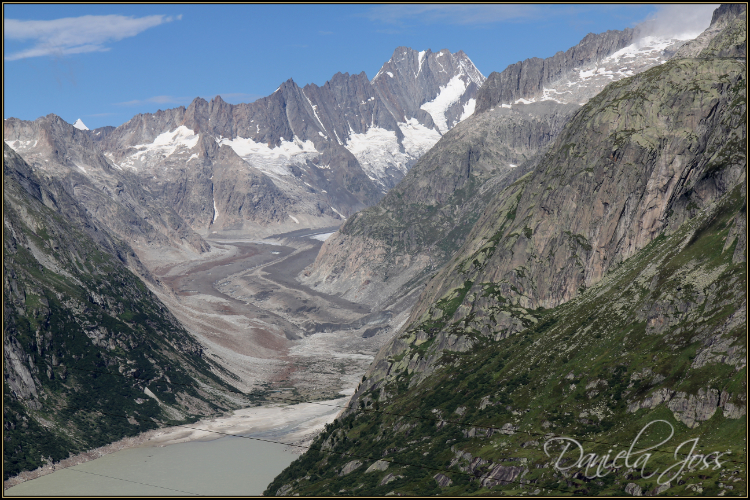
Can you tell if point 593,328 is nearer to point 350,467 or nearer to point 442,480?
point 442,480

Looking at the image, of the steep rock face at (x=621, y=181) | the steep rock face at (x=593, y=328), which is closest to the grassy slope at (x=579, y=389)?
the steep rock face at (x=593, y=328)

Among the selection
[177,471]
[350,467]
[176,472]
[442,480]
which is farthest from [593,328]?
[177,471]

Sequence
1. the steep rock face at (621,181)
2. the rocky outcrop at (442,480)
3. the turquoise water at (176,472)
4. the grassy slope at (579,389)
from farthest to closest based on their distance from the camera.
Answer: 1. the turquoise water at (176,472)
2. the steep rock face at (621,181)
3. the rocky outcrop at (442,480)
4. the grassy slope at (579,389)

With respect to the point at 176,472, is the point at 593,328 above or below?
above

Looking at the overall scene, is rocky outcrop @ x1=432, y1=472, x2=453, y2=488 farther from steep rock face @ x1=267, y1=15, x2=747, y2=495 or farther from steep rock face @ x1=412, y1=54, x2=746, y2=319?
steep rock face @ x1=412, y1=54, x2=746, y2=319

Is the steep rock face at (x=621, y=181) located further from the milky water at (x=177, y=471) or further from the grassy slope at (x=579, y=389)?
the milky water at (x=177, y=471)

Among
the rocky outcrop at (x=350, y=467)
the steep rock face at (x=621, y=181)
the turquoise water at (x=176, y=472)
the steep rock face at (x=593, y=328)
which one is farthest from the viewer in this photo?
the turquoise water at (x=176, y=472)

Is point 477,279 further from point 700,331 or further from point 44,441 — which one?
point 44,441

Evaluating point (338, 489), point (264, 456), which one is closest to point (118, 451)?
point (264, 456)

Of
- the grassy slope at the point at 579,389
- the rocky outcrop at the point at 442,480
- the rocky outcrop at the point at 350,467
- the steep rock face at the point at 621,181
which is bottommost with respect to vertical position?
the rocky outcrop at the point at 442,480

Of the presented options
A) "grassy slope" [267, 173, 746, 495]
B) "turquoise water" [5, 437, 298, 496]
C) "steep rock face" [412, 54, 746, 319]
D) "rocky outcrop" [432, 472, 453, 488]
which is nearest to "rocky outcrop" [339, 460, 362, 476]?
"grassy slope" [267, 173, 746, 495]
